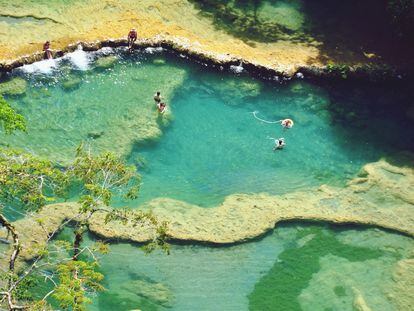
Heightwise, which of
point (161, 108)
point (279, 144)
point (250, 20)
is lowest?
point (279, 144)

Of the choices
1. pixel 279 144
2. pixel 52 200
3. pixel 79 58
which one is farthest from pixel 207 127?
pixel 52 200

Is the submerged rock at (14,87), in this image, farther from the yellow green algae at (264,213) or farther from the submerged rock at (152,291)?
the submerged rock at (152,291)

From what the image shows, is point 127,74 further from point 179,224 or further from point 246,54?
point 179,224

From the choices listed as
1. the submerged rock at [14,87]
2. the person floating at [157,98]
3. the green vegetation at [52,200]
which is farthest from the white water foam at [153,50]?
the green vegetation at [52,200]

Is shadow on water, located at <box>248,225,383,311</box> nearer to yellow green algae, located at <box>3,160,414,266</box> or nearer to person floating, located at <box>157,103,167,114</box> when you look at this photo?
yellow green algae, located at <box>3,160,414,266</box>

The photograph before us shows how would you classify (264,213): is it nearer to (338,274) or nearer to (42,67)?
(338,274)

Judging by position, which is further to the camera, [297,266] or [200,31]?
[200,31]

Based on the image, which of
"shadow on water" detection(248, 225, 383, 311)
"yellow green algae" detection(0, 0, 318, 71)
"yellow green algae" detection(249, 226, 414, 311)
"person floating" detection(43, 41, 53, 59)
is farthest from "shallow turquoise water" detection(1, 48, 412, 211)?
"yellow green algae" detection(249, 226, 414, 311)
